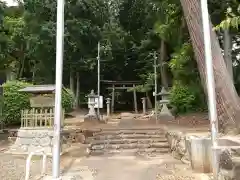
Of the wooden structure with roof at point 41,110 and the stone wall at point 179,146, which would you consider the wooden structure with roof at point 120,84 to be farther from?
the stone wall at point 179,146

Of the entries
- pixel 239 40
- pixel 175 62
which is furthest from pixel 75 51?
pixel 239 40

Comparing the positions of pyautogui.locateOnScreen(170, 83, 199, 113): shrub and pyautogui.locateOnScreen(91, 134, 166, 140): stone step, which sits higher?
pyautogui.locateOnScreen(170, 83, 199, 113): shrub

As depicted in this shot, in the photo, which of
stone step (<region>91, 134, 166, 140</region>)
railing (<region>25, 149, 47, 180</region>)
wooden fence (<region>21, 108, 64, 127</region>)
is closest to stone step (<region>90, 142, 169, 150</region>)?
stone step (<region>91, 134, 166, 140</region>)

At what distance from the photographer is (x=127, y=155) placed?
31.0 feet

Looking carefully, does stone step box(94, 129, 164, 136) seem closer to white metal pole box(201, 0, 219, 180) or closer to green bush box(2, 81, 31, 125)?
green bush box(2, 81, 31, 125)

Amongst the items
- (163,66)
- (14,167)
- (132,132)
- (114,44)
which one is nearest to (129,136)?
(132,132)

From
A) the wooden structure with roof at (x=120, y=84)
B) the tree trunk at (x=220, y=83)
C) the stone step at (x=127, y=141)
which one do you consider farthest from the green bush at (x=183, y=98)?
the wooden structure with roof at (x=120, y=84)

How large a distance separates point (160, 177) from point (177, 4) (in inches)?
309

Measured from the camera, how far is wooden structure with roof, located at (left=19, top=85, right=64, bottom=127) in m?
10.5

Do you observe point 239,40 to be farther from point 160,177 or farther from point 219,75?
point 160,177

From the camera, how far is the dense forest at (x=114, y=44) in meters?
13.5

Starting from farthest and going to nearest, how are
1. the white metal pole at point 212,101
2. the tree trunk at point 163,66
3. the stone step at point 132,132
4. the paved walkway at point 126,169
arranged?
1. the tree trunk at point 163,66
2. the stone step at point 132,132
3. the paved walkway at point 126,169
4. the white metal pole at point 212,101

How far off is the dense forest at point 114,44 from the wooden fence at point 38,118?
398cm

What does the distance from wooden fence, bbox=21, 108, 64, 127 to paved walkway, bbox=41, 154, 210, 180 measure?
240 cm
